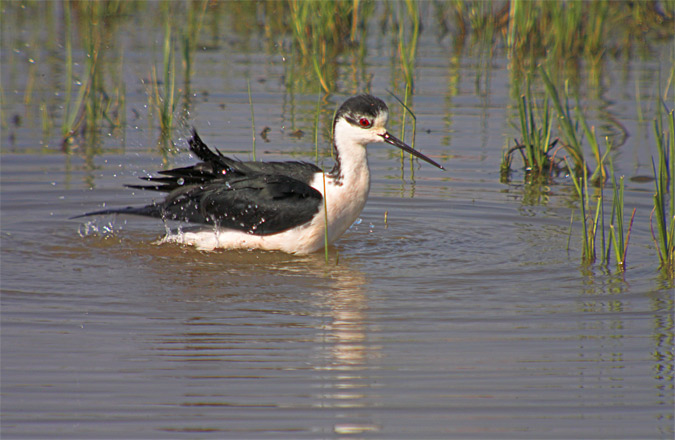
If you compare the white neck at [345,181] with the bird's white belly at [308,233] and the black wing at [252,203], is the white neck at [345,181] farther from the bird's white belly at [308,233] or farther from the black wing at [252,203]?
the black wing at [252,203]

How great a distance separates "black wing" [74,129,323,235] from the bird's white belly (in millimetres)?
51

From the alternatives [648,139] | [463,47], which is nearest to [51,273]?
[648,139]

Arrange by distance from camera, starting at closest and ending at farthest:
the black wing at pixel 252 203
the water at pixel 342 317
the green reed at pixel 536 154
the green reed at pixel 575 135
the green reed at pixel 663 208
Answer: the water at pixel 342 317 → the green reed at pixel 663 208 → the black wing at pixel 252 203 → the green reed at pixel 575 135 → the green reed at pixel 536 154

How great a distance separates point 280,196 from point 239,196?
275 millimetres

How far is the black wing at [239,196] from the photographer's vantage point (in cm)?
644

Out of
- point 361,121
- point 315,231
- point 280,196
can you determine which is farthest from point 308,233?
point 361,121

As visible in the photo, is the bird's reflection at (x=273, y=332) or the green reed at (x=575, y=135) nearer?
the bird's reflection at (x=273, y=332)

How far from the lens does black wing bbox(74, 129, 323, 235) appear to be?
6438 mm

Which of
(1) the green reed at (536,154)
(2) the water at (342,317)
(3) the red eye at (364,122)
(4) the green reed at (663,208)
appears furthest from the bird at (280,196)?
(1) the green reed at (536,154)

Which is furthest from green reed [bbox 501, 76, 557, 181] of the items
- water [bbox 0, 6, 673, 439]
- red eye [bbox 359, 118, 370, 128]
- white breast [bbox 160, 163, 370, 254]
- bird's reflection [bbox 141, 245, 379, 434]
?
bird's reflection [bbox 141, 245, 379, 434]

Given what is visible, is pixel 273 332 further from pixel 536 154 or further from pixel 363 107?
pixel 536 154

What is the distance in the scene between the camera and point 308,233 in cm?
648

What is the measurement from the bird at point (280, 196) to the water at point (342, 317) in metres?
0.15

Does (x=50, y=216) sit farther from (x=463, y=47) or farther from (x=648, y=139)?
(x=463, y=47)
